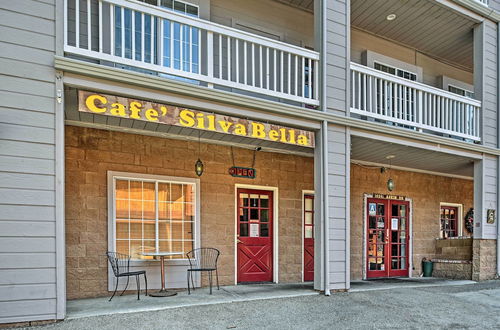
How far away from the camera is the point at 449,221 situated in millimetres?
11180

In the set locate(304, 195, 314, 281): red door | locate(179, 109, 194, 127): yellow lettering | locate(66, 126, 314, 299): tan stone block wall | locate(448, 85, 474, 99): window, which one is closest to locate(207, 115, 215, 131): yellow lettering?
locate(179, 109, 194, 127): yellow lettering

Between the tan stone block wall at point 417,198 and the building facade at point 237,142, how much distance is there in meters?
0.05

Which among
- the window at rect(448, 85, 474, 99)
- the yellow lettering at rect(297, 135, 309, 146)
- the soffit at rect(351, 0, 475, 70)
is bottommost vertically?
the yellow lettering at rect(297, 135, 309, 146)

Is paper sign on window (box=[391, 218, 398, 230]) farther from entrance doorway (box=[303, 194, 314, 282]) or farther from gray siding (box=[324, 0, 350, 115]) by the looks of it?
gray siding (box=[324, 0, 350, 115])

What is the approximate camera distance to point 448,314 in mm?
5863

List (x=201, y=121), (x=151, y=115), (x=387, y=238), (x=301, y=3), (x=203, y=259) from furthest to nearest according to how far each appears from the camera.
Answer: (x=387, y=238) < (x=301, y=3) < (x=203, y=259) < (x=201, y=121) < (x=151, y=115)

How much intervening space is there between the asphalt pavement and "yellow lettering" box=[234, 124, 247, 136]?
8.61 ft

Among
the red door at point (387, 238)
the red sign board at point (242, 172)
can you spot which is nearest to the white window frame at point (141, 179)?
the red sign board at point (242, 172)

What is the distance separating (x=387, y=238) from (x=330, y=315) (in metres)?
4.92

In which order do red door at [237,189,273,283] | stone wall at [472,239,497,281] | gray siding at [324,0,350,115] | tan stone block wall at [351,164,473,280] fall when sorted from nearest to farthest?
gray siding at [324,0,350,115] < red door at [237,189,273,283] < stone wall at [472,239,497,281] < tan stone block wall at [351,164,473,280]

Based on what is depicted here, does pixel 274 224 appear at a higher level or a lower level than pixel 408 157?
lower

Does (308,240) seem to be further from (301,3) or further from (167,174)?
(301,3)

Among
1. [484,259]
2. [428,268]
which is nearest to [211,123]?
[484,259]

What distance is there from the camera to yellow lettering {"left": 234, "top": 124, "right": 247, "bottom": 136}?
5910 mm
